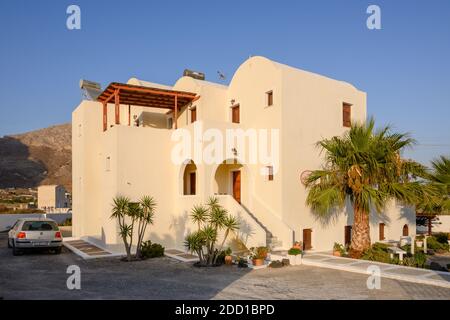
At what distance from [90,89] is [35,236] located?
40.6 feet

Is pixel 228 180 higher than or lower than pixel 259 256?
higher

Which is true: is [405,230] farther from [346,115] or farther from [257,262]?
[257,262]

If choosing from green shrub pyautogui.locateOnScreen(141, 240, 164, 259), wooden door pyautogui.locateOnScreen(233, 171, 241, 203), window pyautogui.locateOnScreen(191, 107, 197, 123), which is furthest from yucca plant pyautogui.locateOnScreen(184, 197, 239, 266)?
window pyautogui.locateOnScreen(191, 107, 197, 123)

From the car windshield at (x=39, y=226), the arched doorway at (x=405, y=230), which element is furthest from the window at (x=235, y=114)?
the arched doorway at (x=405, y=230)

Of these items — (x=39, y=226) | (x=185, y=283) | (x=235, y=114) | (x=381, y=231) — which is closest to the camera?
(x=185, y=283)

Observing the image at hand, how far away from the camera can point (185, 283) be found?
10195mm

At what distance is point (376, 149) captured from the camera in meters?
14.0

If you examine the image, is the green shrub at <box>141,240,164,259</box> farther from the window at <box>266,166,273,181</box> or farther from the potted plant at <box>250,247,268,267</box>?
the window at <box>266,166,273,181</box>

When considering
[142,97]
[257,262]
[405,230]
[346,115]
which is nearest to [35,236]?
[142,97]

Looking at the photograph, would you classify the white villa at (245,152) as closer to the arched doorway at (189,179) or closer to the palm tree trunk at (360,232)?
the arched doorway at (189,179)

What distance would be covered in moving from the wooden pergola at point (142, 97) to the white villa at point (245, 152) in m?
0.05

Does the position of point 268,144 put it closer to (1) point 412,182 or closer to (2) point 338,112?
(2) point 338,112
